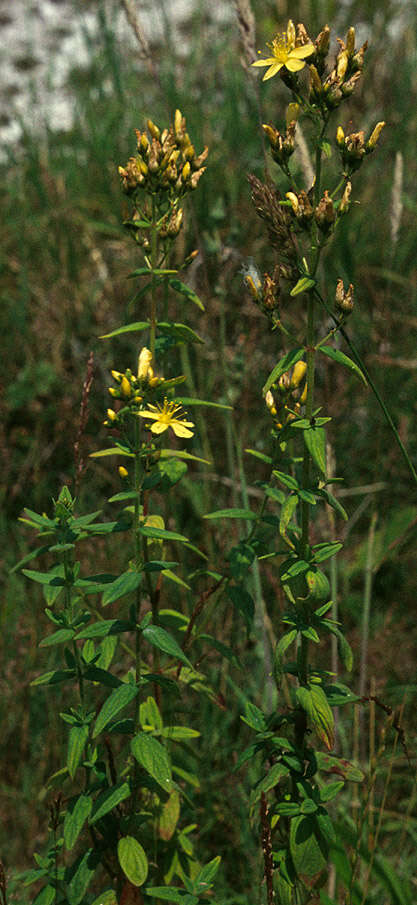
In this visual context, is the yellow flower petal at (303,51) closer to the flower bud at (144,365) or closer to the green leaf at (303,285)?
the green leaf at (303,285)

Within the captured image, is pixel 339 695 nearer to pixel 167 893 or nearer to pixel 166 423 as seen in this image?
pixel 167 893

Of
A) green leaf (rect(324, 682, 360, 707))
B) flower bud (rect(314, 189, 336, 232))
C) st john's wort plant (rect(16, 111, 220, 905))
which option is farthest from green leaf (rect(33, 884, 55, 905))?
flower bud (rect(314, 189, 336, 232))

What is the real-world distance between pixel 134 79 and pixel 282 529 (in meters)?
4.26

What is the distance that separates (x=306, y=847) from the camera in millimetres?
1477

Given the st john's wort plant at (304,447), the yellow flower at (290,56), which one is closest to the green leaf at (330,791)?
the st john's wort plant at (304,447)

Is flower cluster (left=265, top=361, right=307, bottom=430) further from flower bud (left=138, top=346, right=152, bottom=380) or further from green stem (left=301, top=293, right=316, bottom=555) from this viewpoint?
flower bud (left=138, top=346, right=152, bottom=380)

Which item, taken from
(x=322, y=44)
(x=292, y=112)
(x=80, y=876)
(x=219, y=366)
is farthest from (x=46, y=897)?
(x=219, y=366)

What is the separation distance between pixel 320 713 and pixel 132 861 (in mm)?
412

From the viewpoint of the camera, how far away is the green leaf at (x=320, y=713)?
A: 1429mm

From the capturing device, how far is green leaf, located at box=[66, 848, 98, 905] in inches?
57.1

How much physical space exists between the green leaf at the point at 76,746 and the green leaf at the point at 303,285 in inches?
33.0

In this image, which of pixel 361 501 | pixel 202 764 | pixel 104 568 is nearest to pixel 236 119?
pixel 361 501

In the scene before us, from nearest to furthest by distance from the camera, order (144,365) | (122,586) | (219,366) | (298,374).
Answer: (122,586), (144,365), (298,374), (219,366)

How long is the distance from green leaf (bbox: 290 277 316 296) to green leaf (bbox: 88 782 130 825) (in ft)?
2.97
